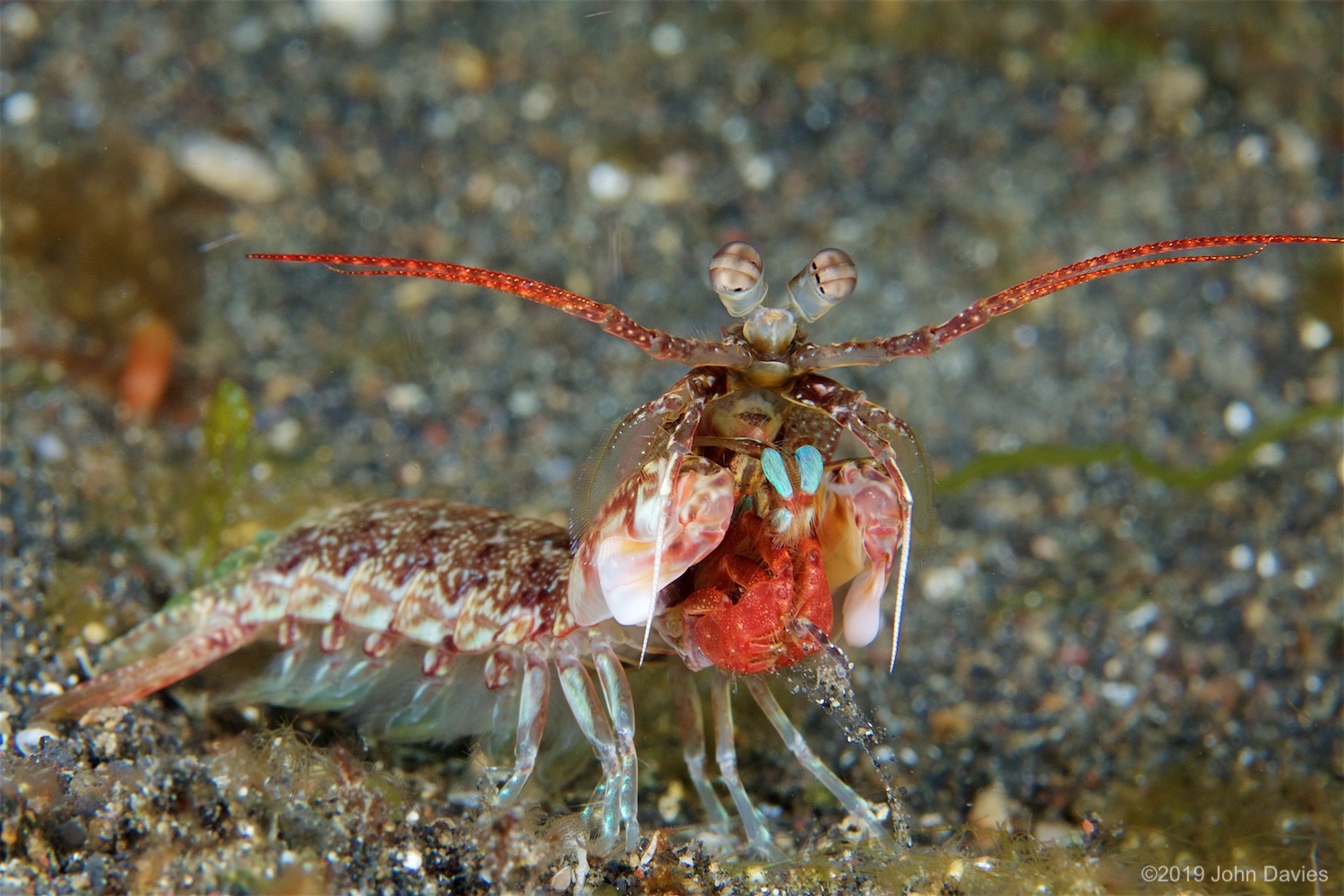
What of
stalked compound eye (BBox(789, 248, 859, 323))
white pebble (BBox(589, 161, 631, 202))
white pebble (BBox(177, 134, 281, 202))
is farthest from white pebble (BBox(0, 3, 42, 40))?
stalked compound eye (BBox(789, 248, 859, 323))

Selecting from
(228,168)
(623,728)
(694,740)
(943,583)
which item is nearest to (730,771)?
(694,740)

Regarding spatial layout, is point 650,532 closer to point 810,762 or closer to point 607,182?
point 810,762

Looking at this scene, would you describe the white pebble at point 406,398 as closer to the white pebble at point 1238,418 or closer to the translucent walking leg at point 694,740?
the translucent walking leg at point 694,740

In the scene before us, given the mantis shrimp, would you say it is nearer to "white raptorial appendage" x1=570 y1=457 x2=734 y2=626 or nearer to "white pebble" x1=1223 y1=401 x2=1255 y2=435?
"white raptorial appendage" x1=570 y1=457 x2=734 y2=626

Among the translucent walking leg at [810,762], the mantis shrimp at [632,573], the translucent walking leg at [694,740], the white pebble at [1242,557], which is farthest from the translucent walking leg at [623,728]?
the white pebble at [1242,557]

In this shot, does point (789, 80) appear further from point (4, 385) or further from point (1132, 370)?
point (4, 385)

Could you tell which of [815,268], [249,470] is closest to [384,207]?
[249,470]
